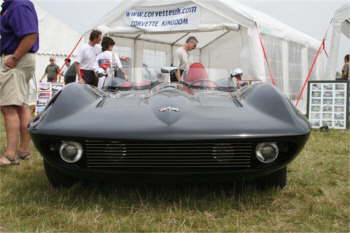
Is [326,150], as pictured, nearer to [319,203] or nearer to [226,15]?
[319,203]

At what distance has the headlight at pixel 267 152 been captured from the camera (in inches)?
82.7

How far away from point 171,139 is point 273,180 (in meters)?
0.92

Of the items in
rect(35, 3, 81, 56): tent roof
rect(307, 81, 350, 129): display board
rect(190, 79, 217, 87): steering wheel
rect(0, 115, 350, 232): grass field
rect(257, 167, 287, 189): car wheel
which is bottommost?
rect(0, 115, 350, 232): grass field

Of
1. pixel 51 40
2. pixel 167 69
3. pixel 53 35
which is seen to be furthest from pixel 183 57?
pixel 53 35

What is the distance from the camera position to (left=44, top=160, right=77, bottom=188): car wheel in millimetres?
2541

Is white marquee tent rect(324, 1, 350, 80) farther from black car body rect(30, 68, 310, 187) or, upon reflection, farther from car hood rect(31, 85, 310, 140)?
black car body rect(30, 68, 310, 187)

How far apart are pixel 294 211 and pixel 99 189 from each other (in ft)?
4.00

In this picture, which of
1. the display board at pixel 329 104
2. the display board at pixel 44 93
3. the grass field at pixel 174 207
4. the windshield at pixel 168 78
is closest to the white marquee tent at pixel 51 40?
the display board at pixel 44 93

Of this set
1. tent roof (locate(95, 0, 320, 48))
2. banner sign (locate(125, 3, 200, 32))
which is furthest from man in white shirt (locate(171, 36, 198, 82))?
banner sign (locate(125, 3, 200, 32))

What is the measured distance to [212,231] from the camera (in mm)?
1898

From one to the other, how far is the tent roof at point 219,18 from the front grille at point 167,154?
556 cm

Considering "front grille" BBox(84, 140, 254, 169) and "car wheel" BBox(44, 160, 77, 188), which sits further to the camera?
"car wheel" BBox(44, 160, 77, 188)

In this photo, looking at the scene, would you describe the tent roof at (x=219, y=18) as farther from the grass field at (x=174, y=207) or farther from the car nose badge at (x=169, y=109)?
the car nose badge at (x=169, y=109)

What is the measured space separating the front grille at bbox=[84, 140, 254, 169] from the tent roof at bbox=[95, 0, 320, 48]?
219 inches
